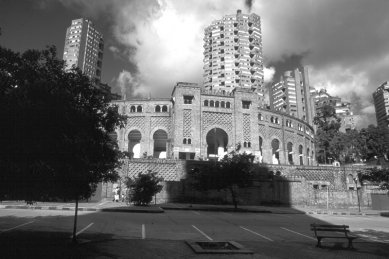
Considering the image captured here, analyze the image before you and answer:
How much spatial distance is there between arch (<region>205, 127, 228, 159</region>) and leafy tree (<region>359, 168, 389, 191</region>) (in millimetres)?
16879

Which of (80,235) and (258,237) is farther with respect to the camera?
(258,237)

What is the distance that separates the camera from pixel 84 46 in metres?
98.9

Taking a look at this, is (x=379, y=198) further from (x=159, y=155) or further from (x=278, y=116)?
(x=159, y=155)

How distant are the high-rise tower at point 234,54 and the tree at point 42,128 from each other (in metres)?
79.9

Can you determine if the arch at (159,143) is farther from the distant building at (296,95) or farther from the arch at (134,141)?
the distant building at (296,95)

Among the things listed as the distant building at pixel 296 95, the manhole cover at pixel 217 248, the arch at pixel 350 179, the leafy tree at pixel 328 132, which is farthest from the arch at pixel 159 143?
the distant building at pixel 296 95

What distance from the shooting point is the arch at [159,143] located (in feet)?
147

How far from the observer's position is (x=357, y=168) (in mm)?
37281

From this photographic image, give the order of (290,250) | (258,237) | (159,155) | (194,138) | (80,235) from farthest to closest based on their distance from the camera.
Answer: (159,155)
(194,138)
(258,237)
(80,235)
(290,250)

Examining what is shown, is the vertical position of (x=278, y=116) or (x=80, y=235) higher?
(x=278, y=116)

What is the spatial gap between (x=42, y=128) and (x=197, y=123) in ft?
112

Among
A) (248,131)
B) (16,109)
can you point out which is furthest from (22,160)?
(248,131)

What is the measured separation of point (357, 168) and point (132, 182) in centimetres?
2690

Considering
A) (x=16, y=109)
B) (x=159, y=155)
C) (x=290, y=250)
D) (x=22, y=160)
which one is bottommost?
(x=290, y=250)
